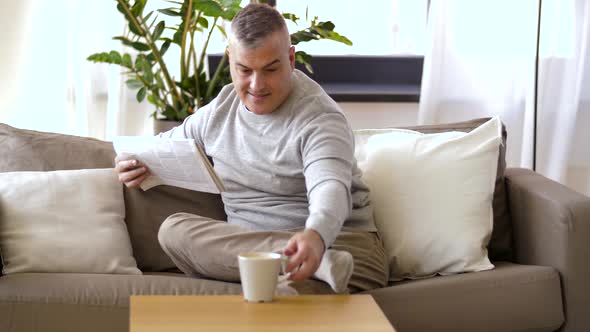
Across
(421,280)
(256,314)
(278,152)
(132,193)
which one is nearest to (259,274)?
(256,314)

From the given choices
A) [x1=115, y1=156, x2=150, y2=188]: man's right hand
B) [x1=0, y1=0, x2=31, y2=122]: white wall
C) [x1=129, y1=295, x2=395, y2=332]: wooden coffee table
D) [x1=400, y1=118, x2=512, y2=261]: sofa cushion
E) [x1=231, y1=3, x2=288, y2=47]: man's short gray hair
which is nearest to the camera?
[x1=129, y1=295, x2=395, y2=332]: wooden coffee table

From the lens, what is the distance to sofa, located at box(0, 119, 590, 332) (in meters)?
1.97

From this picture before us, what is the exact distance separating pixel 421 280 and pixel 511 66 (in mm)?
1589

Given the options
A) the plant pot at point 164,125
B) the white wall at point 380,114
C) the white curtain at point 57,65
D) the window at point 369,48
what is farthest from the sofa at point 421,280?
the window at point 369,48

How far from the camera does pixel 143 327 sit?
147cm

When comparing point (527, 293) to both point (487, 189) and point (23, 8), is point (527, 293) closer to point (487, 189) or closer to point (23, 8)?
point (487, 189)

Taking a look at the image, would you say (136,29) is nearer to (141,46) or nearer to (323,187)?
(141,46)

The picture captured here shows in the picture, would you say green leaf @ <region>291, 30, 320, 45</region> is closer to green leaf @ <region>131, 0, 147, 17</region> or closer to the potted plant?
the potted plant

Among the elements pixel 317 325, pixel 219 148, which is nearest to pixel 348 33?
pixel 219 148

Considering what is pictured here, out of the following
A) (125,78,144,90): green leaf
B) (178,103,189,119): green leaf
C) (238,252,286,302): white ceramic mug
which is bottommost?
(238,252,286,302): white ceramic mug

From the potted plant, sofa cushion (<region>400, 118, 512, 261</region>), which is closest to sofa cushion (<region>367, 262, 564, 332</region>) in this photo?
sofa cushion (<region>400, 118, 512, 261</region>)

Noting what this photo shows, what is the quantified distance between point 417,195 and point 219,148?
0.55 metres

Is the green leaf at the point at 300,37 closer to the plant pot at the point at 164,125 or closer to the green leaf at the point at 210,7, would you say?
the green leaf at the point at 210,7

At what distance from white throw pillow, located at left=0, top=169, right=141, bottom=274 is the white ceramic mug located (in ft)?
2.27
